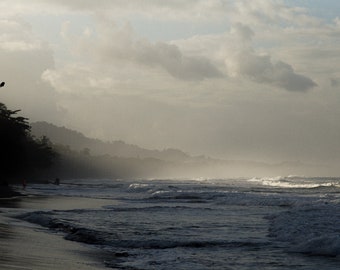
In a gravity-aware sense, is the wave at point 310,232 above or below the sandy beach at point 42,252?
above

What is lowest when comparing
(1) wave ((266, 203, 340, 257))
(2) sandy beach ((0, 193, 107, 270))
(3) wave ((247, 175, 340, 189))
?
(2) sandy beach ((0, 193, 107, 270))

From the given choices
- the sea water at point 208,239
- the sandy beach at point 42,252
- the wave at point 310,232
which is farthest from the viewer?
the wave at point 310,232

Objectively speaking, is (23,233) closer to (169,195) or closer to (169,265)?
(169,265)

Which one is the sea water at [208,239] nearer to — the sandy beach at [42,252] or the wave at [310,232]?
the wave at [310,232]

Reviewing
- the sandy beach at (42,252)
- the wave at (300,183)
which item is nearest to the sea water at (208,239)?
the sandy beach at (42,252)

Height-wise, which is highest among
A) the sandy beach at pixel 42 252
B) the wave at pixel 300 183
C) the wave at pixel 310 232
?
the wave at pixel 300 183

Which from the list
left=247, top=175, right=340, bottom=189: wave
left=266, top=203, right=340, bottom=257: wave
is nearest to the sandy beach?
left=266, top=203, right=340, bottom=257: wave

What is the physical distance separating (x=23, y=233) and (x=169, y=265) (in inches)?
258

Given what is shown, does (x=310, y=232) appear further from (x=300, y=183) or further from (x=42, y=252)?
(x=300, y=183)

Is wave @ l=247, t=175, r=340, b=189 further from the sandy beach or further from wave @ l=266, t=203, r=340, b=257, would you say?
the sandy beach

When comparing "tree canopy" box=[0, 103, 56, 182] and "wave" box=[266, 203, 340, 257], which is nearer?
"wave" box=[266, 203, 340, 257]

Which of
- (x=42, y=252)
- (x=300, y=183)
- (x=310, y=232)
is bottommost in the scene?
(x=42, y=252)

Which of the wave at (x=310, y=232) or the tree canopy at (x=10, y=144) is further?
the tree canopy at (x=10, y=144)

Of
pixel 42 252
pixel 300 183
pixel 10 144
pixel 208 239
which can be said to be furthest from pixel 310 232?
pixel 300 183
